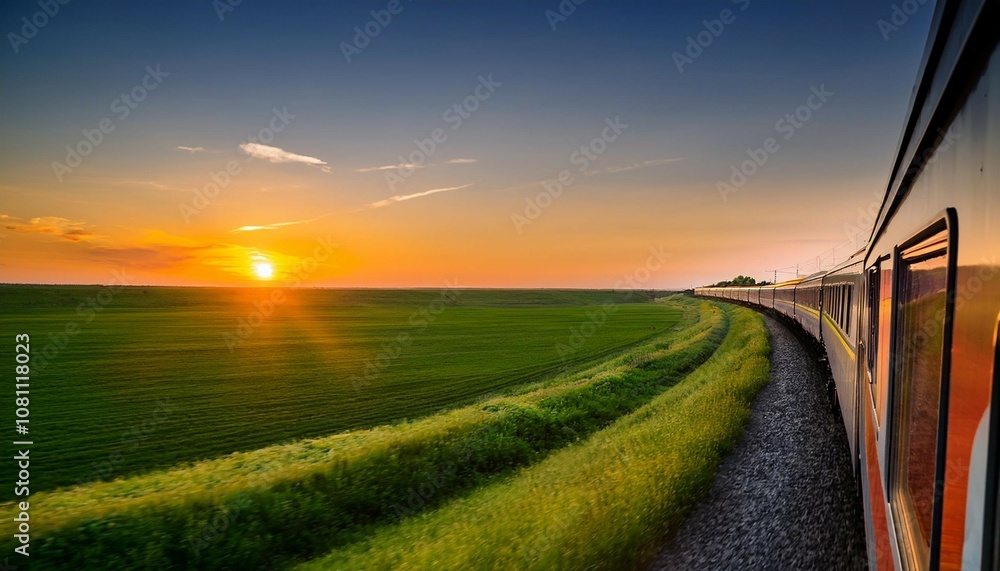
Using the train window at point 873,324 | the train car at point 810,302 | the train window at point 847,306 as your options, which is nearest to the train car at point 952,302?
the train window at point 873,324

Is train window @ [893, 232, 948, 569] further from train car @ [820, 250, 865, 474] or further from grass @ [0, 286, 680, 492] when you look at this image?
grass @ [0, 286, 680, 492]

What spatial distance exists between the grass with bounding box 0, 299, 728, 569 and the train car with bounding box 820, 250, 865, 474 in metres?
7.13

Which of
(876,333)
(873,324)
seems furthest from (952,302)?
(873,324)

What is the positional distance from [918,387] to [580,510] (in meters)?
6.58

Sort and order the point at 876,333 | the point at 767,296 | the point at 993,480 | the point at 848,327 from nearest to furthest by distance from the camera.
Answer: the point at 993,480
the point at 876,333
the point at 848,327
the point at 767,296

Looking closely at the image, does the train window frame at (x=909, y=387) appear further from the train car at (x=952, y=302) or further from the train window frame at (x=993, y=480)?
the train window frame at (x=993, y=480)

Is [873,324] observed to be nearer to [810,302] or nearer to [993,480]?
[993,480]

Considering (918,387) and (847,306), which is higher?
(847,306)

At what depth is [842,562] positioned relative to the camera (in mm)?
6688

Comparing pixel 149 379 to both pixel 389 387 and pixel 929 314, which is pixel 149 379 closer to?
pixel 389 387

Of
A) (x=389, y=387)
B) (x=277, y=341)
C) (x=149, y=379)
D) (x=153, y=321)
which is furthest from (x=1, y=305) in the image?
(x=389, y=387)

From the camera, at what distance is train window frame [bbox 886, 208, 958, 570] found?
1.84m

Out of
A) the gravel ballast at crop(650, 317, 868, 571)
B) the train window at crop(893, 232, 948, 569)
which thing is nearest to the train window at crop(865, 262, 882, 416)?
the train window at crop(893, 232, 948, 569)

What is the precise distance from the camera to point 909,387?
2.90 metres
